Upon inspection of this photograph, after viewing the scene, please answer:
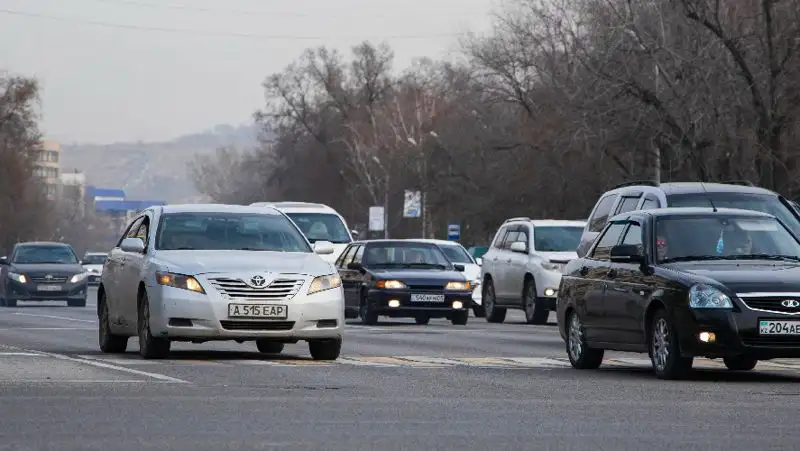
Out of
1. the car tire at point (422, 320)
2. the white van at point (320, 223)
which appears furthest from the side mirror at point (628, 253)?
the white van at point (320, 223)

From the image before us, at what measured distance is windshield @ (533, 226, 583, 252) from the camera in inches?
1455

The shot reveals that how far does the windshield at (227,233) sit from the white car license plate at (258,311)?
136 cm

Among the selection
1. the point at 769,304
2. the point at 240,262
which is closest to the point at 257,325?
the point at 240,262

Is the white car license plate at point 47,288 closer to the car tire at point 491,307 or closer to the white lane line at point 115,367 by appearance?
the car tire at point 491,307

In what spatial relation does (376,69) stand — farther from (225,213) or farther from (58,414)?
(58,414)

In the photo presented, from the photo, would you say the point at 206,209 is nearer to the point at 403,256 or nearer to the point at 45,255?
the point at 403,256

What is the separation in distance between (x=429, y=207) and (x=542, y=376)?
76171 mm

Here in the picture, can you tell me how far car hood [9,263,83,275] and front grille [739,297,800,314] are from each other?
35838 mm

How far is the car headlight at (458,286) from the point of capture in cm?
3531

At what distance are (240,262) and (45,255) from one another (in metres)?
33.5

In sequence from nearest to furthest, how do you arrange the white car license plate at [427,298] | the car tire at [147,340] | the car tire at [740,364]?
the car tire at [740,364], the car tire at [147,340], the white car license plate at [427,298]

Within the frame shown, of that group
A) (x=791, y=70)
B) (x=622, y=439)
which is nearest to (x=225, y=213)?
(x=622, y=439)

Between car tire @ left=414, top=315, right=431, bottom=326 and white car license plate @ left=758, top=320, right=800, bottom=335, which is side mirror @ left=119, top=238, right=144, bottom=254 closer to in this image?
white car license plate @ left=758, top=320, right=800, bottom=335

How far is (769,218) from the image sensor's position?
61.6 feet
